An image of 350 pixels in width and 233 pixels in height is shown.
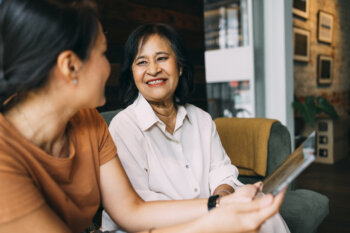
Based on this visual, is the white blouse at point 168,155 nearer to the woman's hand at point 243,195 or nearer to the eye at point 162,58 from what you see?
the eye at point 162,58

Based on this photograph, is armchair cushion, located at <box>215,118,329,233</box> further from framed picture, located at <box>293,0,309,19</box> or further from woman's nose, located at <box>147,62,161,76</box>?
framed picture, located at <box>293,0,309,19</box>

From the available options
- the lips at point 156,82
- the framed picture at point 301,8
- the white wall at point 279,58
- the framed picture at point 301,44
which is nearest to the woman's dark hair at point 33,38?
the lips at point 156,82

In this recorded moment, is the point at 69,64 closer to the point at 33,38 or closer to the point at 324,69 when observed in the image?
the point at 33,38

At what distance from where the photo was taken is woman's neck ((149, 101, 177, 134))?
1550 mm

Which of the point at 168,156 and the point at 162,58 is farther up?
the point at 162,58

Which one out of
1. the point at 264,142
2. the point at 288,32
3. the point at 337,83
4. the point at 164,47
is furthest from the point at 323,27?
the point at 164,47

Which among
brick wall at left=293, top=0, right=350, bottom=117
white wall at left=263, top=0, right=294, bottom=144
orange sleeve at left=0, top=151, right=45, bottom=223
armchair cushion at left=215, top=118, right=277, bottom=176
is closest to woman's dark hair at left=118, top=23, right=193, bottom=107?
armchair cushion at left=215, top=118, right=277, bottom=176

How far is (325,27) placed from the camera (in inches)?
202

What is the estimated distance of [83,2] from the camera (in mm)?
780

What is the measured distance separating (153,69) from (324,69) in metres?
4.62

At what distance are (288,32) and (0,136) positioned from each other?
3627mm

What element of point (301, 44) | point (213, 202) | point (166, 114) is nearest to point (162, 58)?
point (166, 114)

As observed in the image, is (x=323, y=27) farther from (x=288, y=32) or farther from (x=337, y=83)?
(x=288, y=32)

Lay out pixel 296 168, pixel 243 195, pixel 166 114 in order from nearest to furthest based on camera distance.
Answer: pixel 296 168 < pixel 243 195 < pixel 166 114
